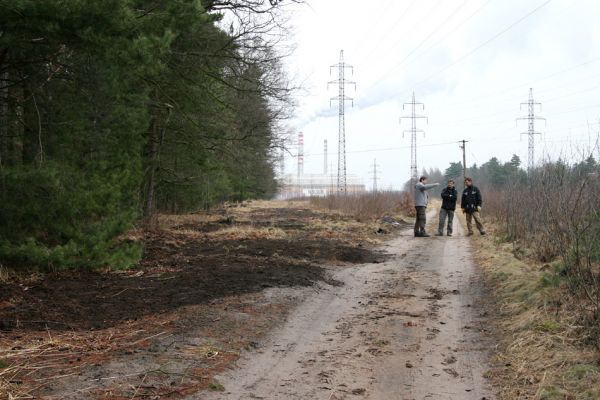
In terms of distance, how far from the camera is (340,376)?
4.99 meters

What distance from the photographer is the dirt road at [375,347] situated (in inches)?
185

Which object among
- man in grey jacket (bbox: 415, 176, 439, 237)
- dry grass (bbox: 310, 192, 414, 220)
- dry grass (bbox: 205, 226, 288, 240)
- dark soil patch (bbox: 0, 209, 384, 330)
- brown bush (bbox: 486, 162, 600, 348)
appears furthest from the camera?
dry grass (bbox: 310, 192, 414, 220)

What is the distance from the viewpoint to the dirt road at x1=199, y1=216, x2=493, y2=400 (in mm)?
4699

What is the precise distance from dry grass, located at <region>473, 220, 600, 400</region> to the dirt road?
25 cm

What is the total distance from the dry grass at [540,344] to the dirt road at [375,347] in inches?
9.7

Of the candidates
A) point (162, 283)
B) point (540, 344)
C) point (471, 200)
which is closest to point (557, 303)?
point (540, 344)

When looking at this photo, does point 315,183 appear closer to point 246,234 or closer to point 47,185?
point 246,234

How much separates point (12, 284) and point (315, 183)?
106 m

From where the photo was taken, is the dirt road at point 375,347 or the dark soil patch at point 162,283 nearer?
the dirt road at point 375,347

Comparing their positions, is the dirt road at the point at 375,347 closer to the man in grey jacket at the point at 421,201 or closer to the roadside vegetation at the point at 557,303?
the roadside vegetation at the point at 557,303

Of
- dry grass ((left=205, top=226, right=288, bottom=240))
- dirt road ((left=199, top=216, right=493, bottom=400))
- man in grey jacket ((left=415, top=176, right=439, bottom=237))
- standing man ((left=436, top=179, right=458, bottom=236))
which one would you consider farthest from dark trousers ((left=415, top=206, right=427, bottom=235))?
dirt road ((left=199, top=216, right=493, bottom=400))

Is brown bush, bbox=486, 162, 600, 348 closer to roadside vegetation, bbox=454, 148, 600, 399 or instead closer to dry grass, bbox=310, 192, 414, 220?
roadside vegetation, bbox=454, 148, 600, 399

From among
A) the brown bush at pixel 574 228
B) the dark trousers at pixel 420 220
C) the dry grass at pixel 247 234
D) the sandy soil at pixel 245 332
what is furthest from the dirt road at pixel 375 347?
the dark trousers at pixel 420 220

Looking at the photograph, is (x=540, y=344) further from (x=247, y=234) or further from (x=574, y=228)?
(x=247, y=234)
